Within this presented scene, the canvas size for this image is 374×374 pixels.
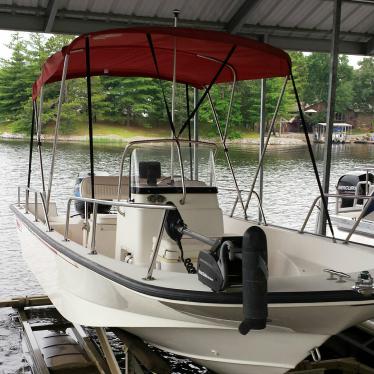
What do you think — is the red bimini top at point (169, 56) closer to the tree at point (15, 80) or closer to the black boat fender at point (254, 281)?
the black boat fender at point (254, 281)

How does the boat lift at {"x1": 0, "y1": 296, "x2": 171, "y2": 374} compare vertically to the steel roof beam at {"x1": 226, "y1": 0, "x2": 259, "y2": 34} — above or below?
below

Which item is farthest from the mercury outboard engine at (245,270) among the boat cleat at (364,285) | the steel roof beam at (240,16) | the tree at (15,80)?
the tree at (15,80)

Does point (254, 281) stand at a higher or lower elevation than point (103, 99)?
lower

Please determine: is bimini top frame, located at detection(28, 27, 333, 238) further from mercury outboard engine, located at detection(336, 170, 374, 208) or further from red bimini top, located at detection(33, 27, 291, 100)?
mercury outboard engine, located at detection(336, 170, 374, 208)

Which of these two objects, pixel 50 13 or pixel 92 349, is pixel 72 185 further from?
pixel 92 349

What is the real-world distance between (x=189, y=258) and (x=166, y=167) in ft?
3.34

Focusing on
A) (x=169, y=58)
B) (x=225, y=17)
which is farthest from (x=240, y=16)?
(x=169, y=58)

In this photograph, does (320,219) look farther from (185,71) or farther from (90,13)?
(90,13)

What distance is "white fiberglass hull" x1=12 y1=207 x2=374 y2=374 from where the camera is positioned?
3125 mm

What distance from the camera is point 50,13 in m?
6.93

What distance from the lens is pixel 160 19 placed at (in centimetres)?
767

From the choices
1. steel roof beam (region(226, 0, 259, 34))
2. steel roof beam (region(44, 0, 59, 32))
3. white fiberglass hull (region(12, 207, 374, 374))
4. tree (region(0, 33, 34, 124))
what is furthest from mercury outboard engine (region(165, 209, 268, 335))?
tree (region(0, 33, 34, 124))

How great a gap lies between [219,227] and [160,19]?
4.10 m

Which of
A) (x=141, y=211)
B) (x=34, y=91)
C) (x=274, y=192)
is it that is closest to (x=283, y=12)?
(x=34, y=91)
